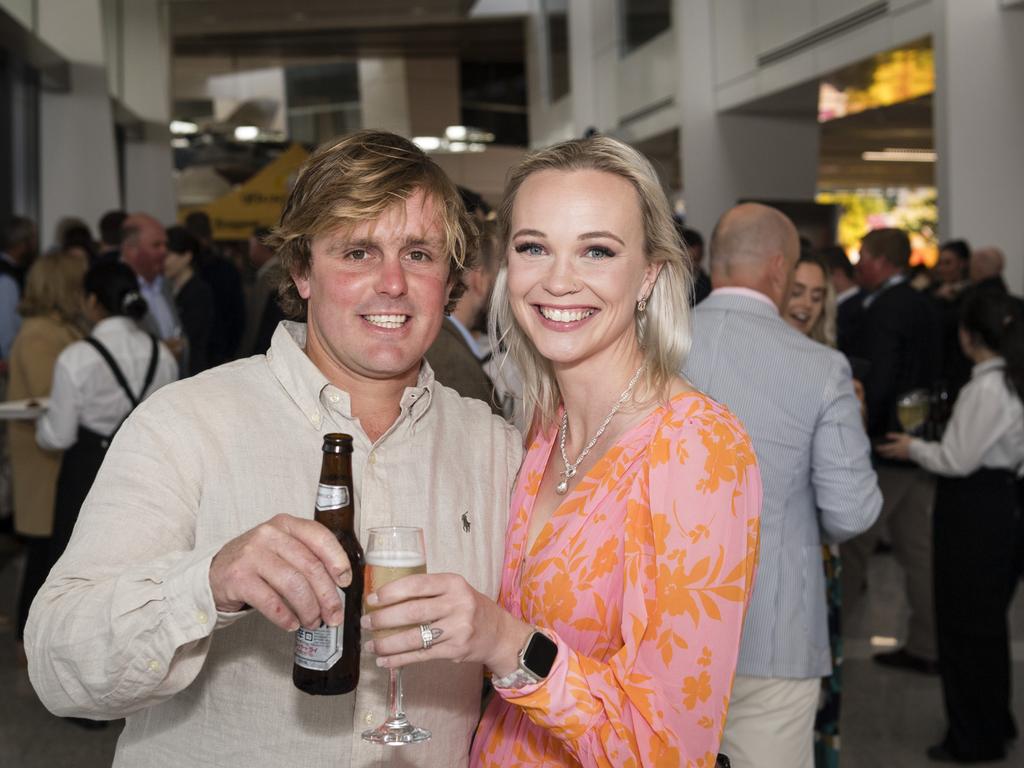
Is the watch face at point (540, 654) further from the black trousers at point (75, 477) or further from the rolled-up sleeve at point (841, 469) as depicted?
the black trousers at point (75, 477)

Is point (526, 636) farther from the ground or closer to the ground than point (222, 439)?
closer to the ground

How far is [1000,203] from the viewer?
24.7ft

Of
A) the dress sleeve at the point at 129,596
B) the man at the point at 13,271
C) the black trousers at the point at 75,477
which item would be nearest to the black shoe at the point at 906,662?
the black trousers at the point at 75,477

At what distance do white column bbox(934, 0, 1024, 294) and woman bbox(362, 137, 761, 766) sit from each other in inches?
246

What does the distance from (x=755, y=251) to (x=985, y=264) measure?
403 cm

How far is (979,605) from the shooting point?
431 centimetres

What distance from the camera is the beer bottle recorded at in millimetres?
1409

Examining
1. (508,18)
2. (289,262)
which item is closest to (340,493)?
(289,262)

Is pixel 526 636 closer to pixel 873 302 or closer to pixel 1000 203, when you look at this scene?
pixel 873 302

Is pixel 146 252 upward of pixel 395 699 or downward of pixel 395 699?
upward

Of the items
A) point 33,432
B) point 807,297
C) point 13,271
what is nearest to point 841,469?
point 807,297

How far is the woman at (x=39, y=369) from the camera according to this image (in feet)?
17.0

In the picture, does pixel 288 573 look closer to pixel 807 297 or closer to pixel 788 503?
pixel 788 503

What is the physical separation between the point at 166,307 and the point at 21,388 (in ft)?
4.05
